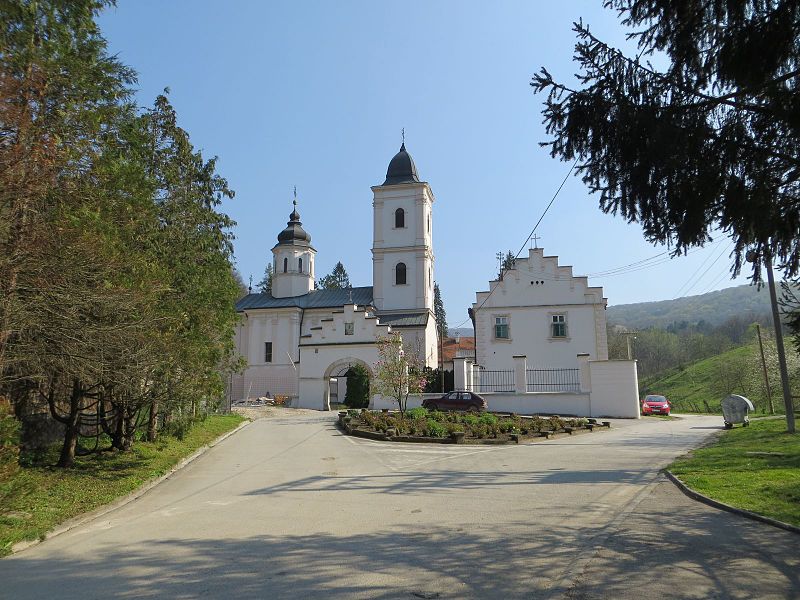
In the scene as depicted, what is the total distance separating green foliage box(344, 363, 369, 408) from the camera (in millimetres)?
36406

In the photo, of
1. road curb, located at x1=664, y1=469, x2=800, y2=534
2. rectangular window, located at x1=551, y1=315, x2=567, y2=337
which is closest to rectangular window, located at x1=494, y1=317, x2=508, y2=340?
rectangular window, located at x1=551, y1=315, x2=567, y2=337

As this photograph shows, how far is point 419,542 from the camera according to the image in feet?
22.0

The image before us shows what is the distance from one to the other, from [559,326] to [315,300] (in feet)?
70.2

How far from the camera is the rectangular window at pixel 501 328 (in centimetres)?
3785

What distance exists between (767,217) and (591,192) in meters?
1.78

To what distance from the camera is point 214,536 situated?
24.0ft

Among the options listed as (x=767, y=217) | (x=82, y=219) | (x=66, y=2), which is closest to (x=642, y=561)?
(x=767, y=217)

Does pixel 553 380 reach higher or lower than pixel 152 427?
higher

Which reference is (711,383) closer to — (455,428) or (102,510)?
(455,428)

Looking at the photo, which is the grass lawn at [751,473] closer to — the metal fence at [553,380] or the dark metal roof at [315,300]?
the metal fence at [553,380]

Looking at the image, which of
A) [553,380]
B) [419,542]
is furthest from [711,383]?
[419,542]

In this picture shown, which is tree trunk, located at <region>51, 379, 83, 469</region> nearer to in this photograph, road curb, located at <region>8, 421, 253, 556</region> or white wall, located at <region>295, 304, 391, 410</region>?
road curb, located at <region>8, 421, 253, 556</region>

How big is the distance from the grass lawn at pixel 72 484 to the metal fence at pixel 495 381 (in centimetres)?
1751

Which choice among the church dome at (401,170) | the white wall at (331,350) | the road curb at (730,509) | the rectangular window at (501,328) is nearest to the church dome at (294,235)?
the church dome at (401,170)
